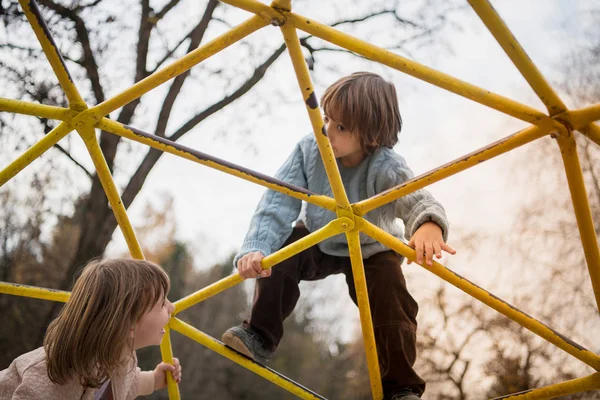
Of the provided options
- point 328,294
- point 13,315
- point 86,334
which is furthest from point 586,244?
point 328,294

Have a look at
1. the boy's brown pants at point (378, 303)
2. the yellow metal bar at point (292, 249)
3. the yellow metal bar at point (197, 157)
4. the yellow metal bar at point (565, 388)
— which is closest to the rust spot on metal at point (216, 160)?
the yellow metal bar at point (197, 157)

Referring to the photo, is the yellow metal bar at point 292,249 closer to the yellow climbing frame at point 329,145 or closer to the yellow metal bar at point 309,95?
the yellow climbing frame at point 329,145

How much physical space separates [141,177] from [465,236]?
349 centimetres

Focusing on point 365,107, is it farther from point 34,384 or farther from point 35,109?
point 34,384

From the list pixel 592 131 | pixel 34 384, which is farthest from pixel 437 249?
pixel 34 384

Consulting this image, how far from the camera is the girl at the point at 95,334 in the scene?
1.44 meters

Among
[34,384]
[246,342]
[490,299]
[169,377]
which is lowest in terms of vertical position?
[34,384]

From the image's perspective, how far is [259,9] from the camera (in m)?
1.17

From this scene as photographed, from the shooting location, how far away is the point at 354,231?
1.54 m

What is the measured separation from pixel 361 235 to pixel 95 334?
85cm

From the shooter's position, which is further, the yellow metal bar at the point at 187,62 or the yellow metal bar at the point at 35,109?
the yellow metal bar at the point at 35,109

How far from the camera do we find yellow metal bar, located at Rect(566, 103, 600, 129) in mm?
1138

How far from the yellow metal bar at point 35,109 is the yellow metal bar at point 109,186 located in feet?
0.15

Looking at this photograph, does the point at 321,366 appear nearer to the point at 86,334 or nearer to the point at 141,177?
the point at 141,177
